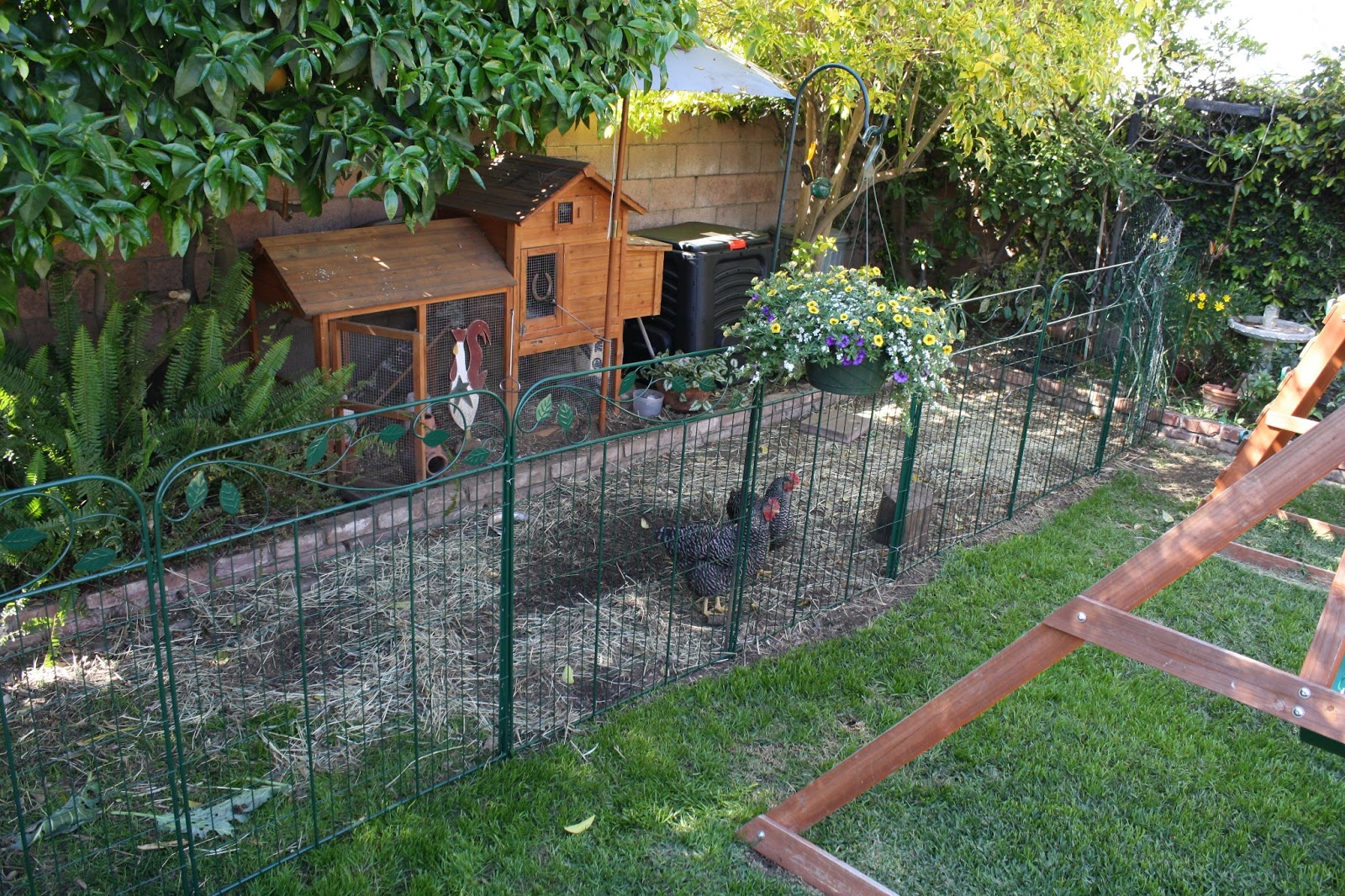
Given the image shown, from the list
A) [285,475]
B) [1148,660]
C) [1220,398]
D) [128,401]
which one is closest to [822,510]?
[285,475]

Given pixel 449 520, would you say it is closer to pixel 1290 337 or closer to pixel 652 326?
pixel 652 326

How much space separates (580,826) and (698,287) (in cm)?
403

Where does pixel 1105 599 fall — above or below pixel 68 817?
above

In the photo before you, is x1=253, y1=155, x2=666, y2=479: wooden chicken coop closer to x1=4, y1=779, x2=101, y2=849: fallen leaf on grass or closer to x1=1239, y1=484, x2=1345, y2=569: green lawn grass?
x1=4, y1=779, x2=101, y2=849: fallen leaf on grass

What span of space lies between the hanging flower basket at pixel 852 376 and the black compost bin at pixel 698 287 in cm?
250

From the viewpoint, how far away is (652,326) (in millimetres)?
6867

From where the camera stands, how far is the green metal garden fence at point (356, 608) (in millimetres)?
3070

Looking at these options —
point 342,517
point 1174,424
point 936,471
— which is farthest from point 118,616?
point 1174,424

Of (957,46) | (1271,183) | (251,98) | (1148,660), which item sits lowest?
(1148,660)

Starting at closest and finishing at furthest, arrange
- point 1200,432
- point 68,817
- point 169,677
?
point 169,677
point 68,817
point 1200,432

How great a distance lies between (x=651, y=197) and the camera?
7.26 metres

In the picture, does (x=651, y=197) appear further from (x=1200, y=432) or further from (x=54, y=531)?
(x=54, y=531)

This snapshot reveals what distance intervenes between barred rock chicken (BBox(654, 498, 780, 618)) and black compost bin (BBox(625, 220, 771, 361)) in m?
2.26

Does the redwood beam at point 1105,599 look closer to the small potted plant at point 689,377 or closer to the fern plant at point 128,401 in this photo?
the small potted plant at point 689,377
